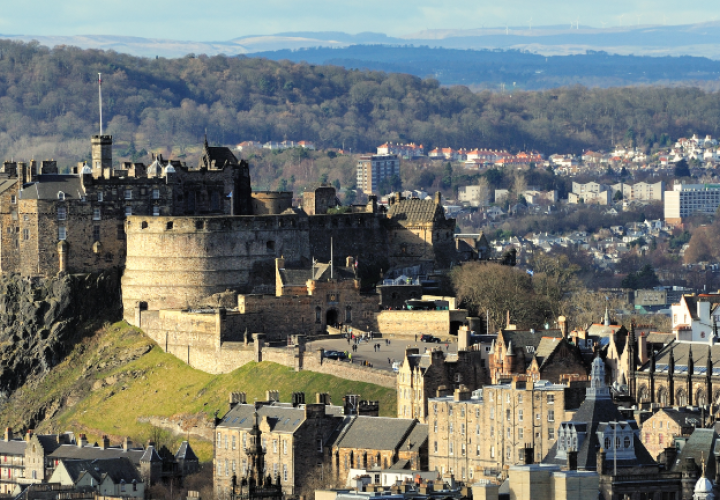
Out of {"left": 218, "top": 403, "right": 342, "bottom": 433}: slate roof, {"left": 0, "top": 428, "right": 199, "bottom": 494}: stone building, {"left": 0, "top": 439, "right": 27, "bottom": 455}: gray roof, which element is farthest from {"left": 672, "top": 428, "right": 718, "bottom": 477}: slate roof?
{"left": 0, "top": 439, "right": 27, "bottom": 455}: gray roof

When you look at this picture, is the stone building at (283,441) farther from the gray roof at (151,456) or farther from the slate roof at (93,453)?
the slate roof at (93,453)

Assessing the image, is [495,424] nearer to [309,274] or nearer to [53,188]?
[309,274]

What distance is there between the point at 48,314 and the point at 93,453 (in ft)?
87.3

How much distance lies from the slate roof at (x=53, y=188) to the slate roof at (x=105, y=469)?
30.4m

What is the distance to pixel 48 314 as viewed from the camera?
136750 millimetres

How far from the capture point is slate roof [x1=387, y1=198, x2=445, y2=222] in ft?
457

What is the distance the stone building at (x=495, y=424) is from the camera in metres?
91.6

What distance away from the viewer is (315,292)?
415 feet

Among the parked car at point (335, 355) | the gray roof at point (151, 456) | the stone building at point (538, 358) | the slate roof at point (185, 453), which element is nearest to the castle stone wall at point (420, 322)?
the parked car at point (335, 355)

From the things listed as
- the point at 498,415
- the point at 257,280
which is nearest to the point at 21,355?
the point at 257,280

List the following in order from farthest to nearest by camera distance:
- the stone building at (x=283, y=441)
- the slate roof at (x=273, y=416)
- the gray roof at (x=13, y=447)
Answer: the gray roof at (x=13, y=447)
the slate roof at (x=273, y=416)
the stone building at (x=283, y=441)

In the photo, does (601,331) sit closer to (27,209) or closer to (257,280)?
(257,280)

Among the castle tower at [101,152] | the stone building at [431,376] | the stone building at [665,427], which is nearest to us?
the stone building at [665,427]

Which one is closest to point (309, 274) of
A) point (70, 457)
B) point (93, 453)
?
point (93, 453)
